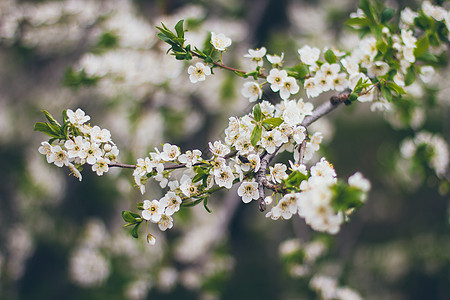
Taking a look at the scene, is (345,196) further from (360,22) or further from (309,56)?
(360,22)

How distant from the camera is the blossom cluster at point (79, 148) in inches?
47.4

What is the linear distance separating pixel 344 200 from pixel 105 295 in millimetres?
2894

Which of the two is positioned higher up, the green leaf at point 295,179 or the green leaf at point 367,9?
the green leaf at point 367,9

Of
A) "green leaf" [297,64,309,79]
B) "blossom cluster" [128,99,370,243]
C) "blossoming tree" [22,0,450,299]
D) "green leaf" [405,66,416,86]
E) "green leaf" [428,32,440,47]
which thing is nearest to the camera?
"blossoming tree" [22,0,450,299]

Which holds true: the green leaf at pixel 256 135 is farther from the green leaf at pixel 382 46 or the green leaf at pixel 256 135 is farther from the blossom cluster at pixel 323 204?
the green leaf at pixel 382 46

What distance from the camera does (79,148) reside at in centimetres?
121

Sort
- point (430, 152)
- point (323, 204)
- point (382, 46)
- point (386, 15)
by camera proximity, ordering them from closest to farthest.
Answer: point (323, 204), point (382, 46), point (386, 15), point (430, 152)

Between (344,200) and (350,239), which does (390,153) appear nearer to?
(350,239)

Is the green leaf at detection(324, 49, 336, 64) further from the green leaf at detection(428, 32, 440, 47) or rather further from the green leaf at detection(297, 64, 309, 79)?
the green leaf at detection(428, 32, 440, 47)

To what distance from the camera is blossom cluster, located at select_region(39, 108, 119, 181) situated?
3.95ft

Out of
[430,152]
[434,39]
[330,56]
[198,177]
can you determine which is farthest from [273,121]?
[430,152]

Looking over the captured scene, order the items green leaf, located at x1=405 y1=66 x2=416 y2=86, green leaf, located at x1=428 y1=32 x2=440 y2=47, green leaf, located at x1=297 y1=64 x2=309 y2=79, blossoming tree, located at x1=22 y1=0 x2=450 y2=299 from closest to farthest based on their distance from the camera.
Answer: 1. blossoming tree, located at x1=22 y1=0 x2=450 y2=299
2. green leaf, located at x1=297 y1=64 x2=309 y2=79
3. green leaf, located at x1=405 y1=66 x2=416 y2=86
4. green leaf, located at x1=428 y1=32 x2=440 y2=47

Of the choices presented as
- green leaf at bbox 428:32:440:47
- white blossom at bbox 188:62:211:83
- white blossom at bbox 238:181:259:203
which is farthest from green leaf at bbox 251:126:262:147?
green leaf at bbox 428:32:440:47

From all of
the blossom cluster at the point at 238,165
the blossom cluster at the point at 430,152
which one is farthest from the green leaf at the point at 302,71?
the blossom cluster at the point at 430,152
